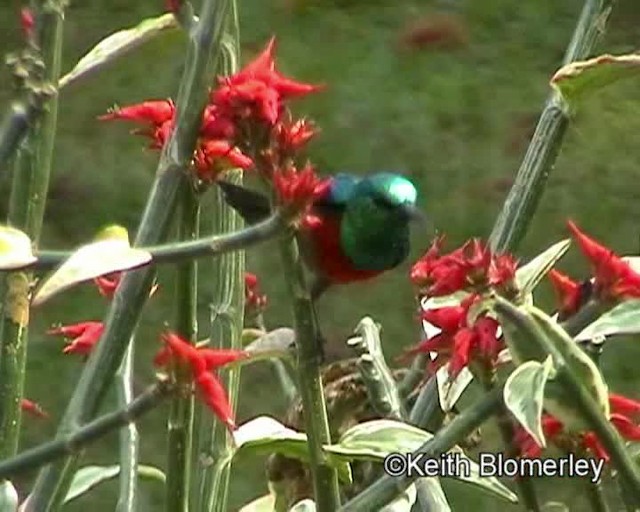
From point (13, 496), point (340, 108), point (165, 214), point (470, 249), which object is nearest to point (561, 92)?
point (470, 249)

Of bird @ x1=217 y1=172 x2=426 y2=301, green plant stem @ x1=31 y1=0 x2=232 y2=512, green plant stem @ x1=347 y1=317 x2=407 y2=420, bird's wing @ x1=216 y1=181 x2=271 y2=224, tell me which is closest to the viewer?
green plant stem @ x1=31 y1=0 x2=232 y2=512

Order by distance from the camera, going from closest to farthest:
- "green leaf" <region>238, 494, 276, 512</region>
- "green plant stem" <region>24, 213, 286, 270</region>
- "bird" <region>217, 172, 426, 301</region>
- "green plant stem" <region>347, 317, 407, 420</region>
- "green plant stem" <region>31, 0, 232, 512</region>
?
"green plant stem" <region>24, 213, 286, 270</region>
"green plant stem" <region>31, 0, 232, 512</region>
"green plant stem" <region>347, 317, 407, 420</region>
"green leaf" <region>238, 494, 276, 512</region>
"bird" <region>217, 172, 426, 301</region>

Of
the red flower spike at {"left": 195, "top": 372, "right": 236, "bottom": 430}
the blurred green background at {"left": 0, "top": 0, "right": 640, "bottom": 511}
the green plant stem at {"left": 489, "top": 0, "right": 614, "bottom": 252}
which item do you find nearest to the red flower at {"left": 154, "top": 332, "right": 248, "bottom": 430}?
the red flower spike at {"left": 195, "top": 372, "right": 236, "bottom": 430}

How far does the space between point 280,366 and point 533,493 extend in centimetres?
52

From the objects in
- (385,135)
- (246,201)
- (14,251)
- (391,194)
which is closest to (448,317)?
(246,201)

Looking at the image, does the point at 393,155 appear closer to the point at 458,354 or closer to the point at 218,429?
the point at 218,429

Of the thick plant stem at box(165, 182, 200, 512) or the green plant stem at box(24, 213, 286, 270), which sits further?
the thick plant stem at box(165, 182, 200, 512)

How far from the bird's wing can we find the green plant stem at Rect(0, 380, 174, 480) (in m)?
0.20

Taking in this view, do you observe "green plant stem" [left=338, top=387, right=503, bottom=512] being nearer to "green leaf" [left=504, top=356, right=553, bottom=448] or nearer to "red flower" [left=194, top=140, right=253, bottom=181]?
"green leaf" [left=504, top=356, right=553, bottom=448]

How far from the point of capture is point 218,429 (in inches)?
44.2

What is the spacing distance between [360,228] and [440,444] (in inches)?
22.3

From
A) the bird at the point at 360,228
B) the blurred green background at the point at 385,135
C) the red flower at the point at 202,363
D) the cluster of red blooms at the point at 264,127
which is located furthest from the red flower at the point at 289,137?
the blurred green background at the point at 385,135

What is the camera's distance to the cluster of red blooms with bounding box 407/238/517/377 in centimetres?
83

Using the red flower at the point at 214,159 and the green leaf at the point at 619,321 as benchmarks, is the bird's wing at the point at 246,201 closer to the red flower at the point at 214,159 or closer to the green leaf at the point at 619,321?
the red flower at the point at 214,159
